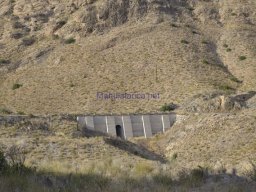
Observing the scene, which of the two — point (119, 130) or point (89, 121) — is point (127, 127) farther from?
point (89, 121)

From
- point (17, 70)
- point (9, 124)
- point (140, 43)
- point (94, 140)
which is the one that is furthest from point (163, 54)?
point (94, 140)

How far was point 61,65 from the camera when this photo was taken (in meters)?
62.6

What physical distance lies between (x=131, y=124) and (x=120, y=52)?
70.1 feet

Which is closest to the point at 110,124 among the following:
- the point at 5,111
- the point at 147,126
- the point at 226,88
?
the point at 147,126

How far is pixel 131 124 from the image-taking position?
4491cm

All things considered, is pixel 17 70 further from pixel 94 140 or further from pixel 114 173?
pixel 114 173

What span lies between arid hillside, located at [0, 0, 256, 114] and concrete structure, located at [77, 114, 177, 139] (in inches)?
219

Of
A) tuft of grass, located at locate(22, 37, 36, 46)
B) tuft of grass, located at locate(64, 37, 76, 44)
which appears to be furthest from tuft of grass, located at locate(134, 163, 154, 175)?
tuft of grass, located at locate(22, 37, 36, 46)

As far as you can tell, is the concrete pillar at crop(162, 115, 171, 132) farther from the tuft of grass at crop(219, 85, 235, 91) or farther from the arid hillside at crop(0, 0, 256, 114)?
the tuft of grass at crop(219, 85, 235, 91)

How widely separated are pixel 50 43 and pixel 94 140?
141 feet

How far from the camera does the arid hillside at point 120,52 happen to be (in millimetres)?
54812

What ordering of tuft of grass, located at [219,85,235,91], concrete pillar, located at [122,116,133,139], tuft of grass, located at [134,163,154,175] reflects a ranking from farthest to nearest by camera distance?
tuft of grass, located at [219,85,235,91] → concrete pillar, located at [122,116,133,139] → tuft of grass, located at [134,163,154,175]

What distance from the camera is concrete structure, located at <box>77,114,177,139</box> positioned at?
44.2 metres

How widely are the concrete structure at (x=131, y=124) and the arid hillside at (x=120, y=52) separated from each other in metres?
5.56
